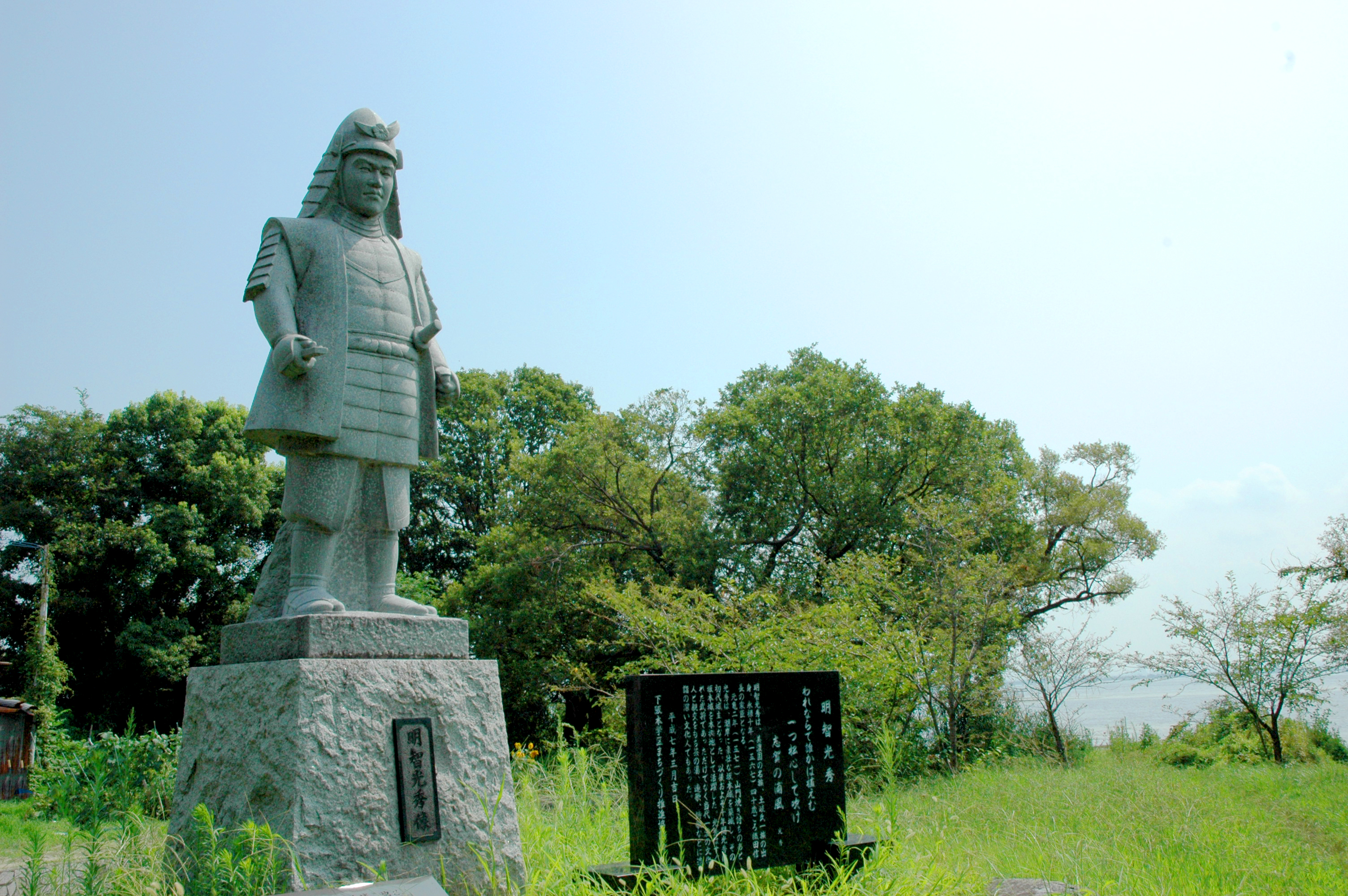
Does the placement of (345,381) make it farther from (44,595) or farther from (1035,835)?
(44,595)

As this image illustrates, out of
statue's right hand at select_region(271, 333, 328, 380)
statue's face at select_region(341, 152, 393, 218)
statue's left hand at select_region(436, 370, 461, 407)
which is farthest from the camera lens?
statue's left hand at select_region(436, 370, 461, 407)

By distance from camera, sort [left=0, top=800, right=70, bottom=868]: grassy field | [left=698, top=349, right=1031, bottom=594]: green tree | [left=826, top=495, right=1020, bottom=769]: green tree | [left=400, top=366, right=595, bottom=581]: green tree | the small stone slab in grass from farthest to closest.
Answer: [left=400, top=366, right=595, bottom=581]: green tree, [left=698, top=349, right=1031, bottom=594]: green tree, [left=826, top=495, right=1020, bottom=769]: green tree, [left=0, top=800, right=70, bottom=868]: grassy field, the small stone slab in grass

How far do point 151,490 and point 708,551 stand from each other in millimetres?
11144

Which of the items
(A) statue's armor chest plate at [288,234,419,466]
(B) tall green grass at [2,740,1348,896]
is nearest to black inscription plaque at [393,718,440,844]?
(B) tall green grass at [2,740,1348,896]

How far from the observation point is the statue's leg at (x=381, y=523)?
347 cm

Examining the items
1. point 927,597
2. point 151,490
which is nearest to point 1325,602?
point 927,597

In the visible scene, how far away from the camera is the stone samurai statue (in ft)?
10.7

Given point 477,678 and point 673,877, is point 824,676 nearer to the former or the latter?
point 673,877

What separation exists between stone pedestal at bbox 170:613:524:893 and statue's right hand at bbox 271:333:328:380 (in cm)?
89

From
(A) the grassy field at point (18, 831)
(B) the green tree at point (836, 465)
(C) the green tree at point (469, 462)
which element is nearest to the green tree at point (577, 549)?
(B) the green tree at point (836, 465)

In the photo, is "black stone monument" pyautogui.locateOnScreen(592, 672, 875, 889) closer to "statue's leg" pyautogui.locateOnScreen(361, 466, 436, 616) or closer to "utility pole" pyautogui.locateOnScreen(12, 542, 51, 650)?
"statue's leg" pyautogui.locateOnScreen(361, 466, 436, 616)

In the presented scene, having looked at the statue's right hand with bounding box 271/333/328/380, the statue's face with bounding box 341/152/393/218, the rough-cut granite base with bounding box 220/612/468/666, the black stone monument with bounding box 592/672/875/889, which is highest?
the statue's face with bounding box 341/152/393/218

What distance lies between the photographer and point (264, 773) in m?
2.75

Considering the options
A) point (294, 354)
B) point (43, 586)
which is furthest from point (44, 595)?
point (294, 354)
